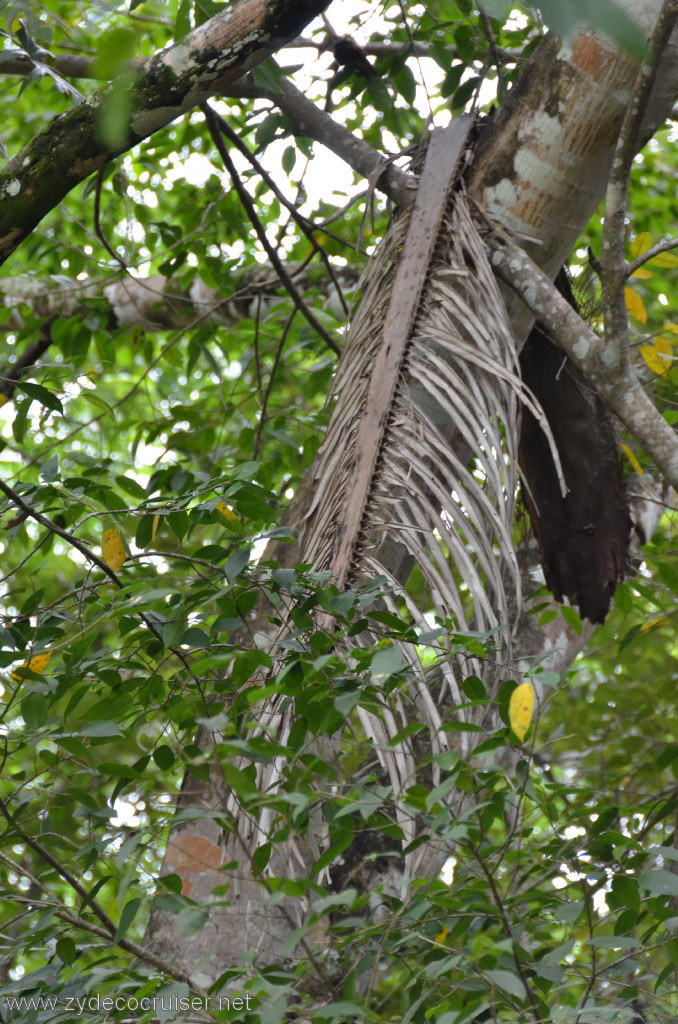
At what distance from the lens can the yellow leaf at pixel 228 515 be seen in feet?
4.42

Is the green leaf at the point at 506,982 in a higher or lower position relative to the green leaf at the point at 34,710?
lower

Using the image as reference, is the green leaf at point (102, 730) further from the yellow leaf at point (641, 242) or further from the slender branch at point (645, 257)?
the yellow leaf at point (641, 242)

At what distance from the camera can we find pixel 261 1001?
1003 millimetres

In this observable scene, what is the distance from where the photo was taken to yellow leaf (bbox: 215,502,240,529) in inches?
53.0

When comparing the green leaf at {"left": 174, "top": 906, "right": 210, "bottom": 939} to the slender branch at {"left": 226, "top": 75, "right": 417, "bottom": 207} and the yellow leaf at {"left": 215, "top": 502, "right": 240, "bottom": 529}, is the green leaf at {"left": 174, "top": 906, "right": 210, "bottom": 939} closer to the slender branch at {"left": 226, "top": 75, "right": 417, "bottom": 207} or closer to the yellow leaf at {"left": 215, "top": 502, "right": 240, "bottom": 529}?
the yellow leaf at {"left": 215, "top": 502, "right": 240, "bottom": 529}

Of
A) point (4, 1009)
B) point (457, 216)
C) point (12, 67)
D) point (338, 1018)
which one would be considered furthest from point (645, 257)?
point (12, 67)

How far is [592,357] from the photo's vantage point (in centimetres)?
147

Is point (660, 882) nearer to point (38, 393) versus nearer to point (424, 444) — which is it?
point (424, 444)

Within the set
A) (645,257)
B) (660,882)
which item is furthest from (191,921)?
(645,257)

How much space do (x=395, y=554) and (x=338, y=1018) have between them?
0.80 meters

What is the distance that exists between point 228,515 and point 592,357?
69 cm

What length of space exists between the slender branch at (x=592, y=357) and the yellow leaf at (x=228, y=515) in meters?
0.67

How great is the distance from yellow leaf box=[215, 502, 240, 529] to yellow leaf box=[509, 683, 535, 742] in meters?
0.56

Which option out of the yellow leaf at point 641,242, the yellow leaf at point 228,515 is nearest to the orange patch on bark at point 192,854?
the yellow leaf at point 228,515
